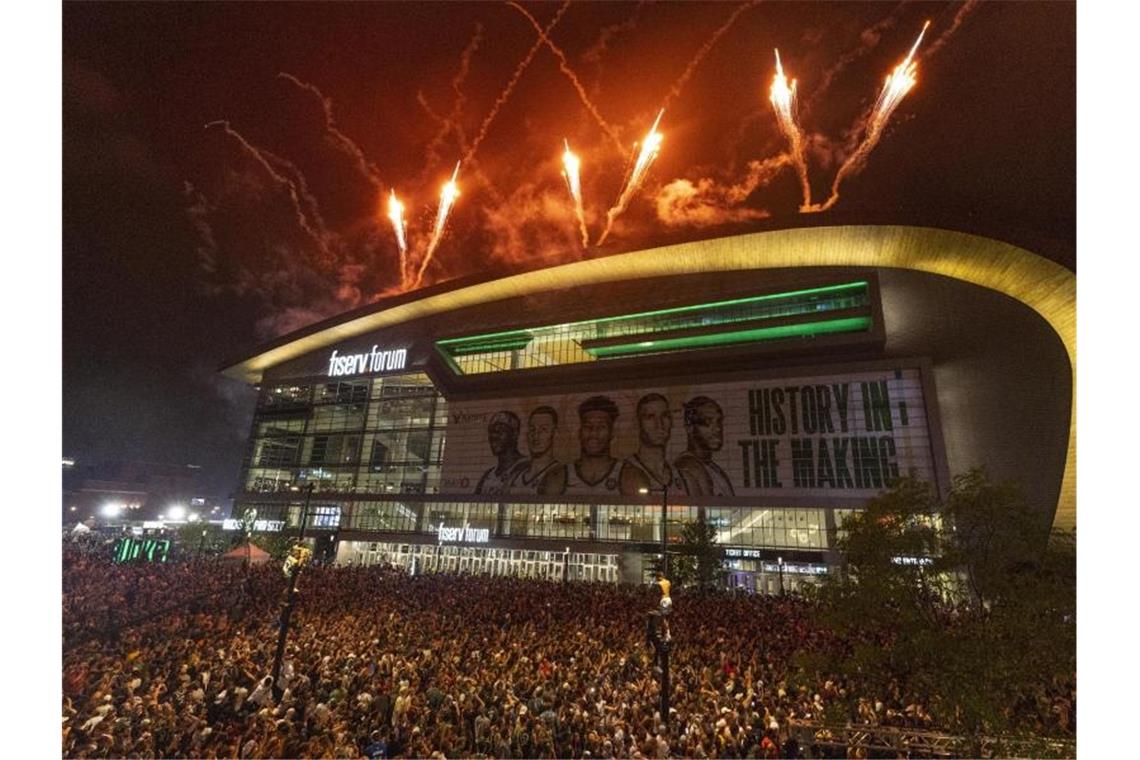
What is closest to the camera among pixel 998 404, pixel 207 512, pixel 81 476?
pixel 998 404

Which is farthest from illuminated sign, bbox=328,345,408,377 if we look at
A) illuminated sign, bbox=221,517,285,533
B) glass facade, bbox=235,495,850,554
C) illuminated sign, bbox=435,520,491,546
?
illuminated sign, bbox=435,520,491,546

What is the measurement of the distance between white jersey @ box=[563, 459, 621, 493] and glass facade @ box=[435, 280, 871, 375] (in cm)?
1177

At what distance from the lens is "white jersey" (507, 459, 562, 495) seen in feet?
173

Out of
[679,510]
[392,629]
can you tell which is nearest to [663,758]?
[392,629]

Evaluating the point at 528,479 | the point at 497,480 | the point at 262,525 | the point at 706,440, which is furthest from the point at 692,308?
the point at 262,525

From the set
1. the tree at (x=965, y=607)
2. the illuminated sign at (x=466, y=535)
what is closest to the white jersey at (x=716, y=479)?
the illuminated sign at (x=466, y=535)

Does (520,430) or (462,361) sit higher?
(462,361)

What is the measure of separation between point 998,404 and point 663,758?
41.3 m

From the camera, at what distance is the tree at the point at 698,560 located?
128 ft

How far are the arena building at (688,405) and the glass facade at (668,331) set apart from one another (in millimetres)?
218

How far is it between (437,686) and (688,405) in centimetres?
3942

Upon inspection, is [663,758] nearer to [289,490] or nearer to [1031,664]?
[1031,664]

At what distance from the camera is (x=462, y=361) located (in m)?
64.2

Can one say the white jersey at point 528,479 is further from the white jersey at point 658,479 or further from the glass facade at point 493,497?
the white jersey at point 658,479
